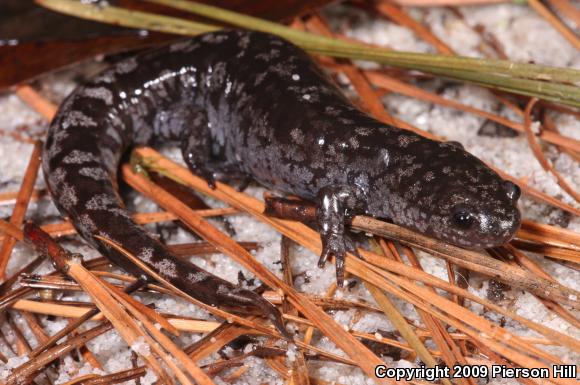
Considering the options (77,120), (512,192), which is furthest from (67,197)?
(512,192)

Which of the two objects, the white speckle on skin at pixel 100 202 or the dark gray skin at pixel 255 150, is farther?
the white speckle on skin at pixel 100 202

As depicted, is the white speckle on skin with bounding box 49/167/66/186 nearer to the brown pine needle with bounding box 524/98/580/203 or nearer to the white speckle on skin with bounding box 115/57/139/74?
the white speckle on skin with bounding box 115/57/139/74

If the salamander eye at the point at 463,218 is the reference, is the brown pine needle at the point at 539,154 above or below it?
above

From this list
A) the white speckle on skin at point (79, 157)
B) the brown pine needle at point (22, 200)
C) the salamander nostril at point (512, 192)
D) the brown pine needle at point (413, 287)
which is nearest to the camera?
the brown pine needle at point (413, 287)

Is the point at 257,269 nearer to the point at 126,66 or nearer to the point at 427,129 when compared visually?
the point at 427,129

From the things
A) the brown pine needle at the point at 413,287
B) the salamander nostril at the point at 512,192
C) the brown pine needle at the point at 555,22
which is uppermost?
the brown pine needle at the point at 555,22

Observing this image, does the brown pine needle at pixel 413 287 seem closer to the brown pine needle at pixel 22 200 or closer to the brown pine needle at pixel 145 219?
the brown pine needle at pixel 145 219

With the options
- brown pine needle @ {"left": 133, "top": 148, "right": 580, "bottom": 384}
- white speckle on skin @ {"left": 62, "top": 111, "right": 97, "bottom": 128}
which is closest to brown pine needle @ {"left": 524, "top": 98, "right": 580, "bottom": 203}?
brown pine needle @ {"left": 133, "top": 148, "right": 580, "bottom": 384}

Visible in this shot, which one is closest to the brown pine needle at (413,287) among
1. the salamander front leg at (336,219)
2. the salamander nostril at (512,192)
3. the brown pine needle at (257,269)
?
the salamander front leg at (336,219)

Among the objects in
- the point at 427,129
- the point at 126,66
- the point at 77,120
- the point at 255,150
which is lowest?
the point at 255,150
